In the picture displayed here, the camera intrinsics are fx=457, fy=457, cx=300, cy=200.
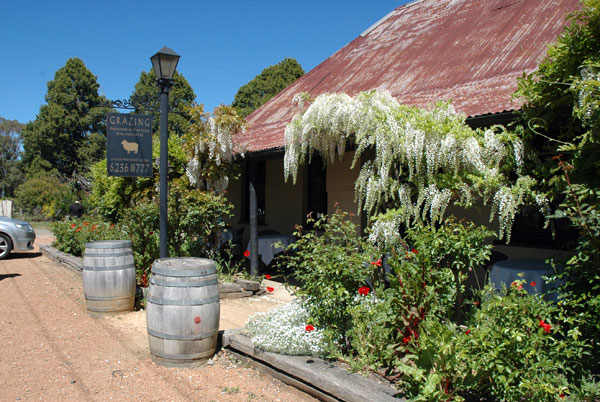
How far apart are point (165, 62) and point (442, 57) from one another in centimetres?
445

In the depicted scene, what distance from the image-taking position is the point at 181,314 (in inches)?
154

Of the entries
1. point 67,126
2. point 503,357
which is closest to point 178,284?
point 503,357

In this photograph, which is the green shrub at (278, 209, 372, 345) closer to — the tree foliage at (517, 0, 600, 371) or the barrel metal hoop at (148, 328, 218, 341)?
the barrel metal hoop at (148, 328, 218, 341)

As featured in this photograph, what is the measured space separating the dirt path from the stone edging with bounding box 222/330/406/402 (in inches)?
3.4

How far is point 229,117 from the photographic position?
7285mm

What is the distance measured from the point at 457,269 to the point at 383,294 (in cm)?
60

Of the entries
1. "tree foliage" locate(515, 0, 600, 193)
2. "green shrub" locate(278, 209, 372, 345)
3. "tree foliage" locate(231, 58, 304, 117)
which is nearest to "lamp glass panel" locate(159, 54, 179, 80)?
"green shrub" locate(278, 209, 372, 345)

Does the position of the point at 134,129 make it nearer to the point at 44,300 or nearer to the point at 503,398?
the point at 44,300

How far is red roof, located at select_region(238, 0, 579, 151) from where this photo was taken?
5938 mm

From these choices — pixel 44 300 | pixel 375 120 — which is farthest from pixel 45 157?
pixel 375 120

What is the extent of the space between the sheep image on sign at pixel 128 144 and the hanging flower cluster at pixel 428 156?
317 cm

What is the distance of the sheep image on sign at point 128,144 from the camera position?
6.44 metres

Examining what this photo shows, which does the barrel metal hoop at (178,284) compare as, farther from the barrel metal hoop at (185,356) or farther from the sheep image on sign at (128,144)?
the sheep image on sign at (128,144)

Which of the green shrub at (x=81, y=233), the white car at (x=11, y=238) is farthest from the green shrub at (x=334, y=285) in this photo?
the white car at (x=11, y=238)
